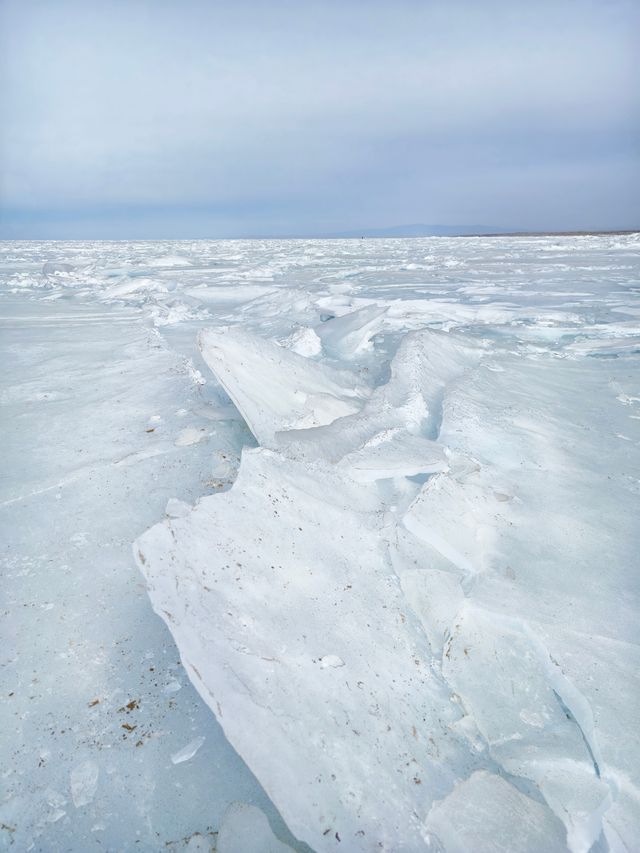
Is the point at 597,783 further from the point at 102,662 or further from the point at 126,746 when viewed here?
the point at 102,662

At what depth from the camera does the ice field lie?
1029 mm

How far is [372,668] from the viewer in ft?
4.31

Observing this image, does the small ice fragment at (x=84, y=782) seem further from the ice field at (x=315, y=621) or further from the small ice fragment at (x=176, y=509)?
the small ice fragment at (x=176, y=509)

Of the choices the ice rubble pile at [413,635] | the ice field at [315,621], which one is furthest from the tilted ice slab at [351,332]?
A: the ice rubble pile at [413,635]

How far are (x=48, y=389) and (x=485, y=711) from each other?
3343 mm

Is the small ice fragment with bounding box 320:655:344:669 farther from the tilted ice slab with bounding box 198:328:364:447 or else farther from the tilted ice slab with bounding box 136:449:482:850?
the tilted ice slab with bounding box 198:328:364:447

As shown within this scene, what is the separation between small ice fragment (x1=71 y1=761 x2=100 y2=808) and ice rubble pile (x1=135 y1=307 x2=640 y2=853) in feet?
0.97

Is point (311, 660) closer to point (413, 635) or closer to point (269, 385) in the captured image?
point (413, 635)

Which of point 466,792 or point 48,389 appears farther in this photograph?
point 48,389

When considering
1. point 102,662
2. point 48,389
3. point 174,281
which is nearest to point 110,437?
point 48,389

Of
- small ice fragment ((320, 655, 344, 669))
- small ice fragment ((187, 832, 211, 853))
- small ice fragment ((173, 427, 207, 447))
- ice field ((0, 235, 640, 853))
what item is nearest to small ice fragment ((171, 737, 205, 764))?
ice field ((0, 235, 640, 853))

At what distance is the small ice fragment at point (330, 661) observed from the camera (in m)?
1.28

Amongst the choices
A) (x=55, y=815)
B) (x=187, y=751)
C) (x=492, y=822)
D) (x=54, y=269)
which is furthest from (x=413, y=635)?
(x=54, y=269)

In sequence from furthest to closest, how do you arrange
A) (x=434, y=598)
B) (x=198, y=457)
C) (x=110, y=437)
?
(x=110, y=437) < (x=198, y=457) < (x=434, y=598)
